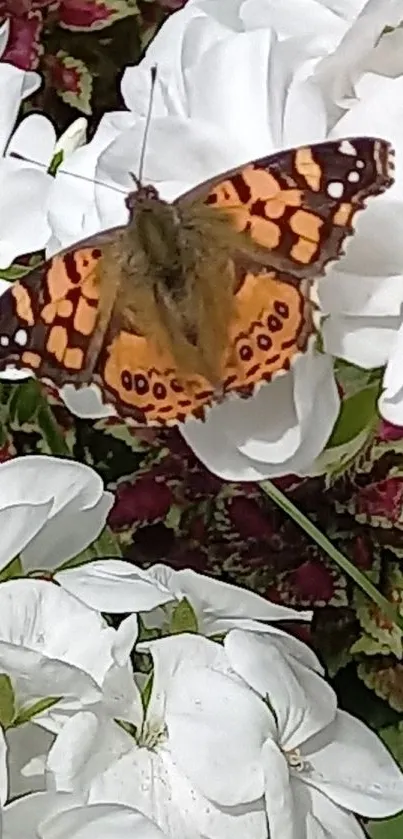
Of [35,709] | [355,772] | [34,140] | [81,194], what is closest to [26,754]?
[35,709]

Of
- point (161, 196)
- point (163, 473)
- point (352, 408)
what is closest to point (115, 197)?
point (161, 196)

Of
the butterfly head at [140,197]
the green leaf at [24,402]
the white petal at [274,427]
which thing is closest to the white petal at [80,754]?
the white petal at [274,427]

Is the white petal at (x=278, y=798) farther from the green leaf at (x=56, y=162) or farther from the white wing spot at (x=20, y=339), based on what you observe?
the green leaf at (x=56, y=162)

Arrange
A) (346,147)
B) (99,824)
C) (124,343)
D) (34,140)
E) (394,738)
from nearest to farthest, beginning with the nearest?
1. (99,824)
2. (346,147)
3. (124,343)
4. (34,140)
5. (394,738)

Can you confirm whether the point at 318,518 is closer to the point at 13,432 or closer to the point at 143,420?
the point at 13,432

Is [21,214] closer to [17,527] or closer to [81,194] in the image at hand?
[81,194]
